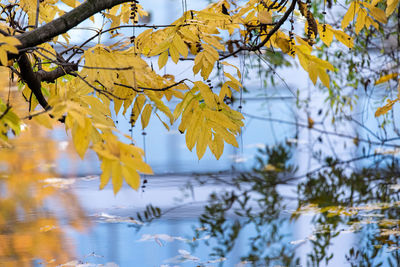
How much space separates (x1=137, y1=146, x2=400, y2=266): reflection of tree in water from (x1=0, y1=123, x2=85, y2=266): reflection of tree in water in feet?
1.91

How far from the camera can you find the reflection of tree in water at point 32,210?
174cm

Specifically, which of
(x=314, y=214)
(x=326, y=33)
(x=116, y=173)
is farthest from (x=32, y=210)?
(x=116, y=173)

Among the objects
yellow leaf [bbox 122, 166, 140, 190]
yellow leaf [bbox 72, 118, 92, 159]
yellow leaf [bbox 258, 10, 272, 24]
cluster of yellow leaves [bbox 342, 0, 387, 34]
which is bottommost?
yellow leaf [bbox 122, 166, 140, 190]

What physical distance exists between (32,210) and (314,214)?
1351 mm

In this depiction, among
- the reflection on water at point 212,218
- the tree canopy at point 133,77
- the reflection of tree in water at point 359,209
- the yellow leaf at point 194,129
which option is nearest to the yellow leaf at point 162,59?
the tree canopy at point 133,77

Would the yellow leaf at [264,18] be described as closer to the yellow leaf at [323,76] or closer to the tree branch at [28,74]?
the yellow leaf at [323,76]

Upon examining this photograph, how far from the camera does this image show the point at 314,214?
218cm

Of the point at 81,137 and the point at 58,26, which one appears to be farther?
the point at 58,26

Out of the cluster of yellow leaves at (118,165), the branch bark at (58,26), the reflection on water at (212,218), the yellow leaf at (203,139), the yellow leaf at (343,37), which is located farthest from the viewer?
the reflection on water at (212,218)

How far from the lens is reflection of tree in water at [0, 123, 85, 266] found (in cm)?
174

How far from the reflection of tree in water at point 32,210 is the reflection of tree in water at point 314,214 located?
583mm

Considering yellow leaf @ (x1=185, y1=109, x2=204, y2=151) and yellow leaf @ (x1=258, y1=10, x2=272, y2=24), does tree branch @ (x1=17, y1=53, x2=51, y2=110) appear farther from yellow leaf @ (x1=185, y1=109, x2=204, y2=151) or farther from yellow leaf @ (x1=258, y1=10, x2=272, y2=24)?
yellow leaf @ (x1=258, y1=10, x2=272, y2=24)

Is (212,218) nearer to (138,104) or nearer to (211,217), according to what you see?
(211,217)

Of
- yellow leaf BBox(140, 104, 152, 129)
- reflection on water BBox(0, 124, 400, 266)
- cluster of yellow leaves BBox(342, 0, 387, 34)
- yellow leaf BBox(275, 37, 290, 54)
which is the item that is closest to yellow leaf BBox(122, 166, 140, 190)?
yellow leaf BBox(140, 104, 152, 129)
